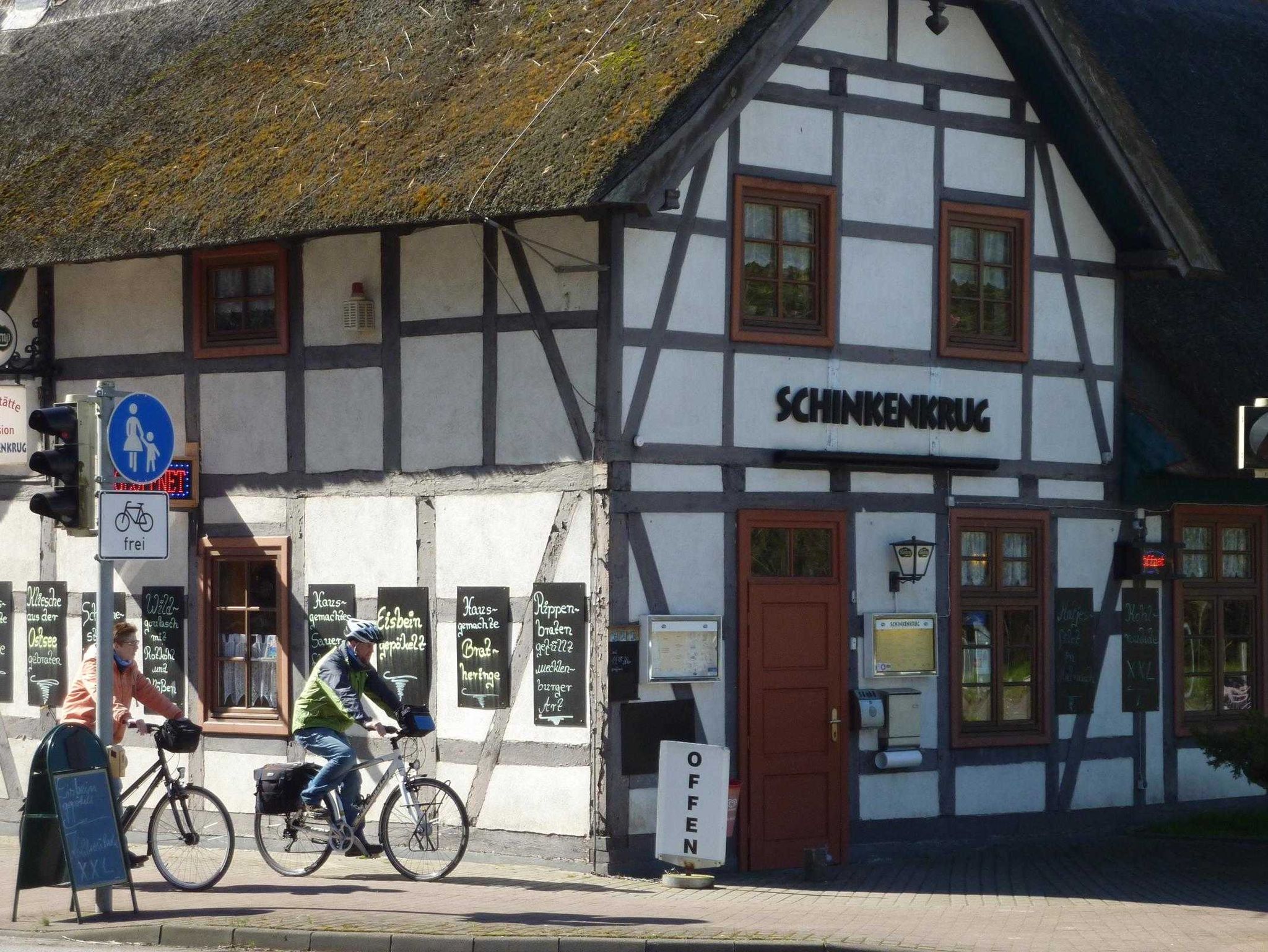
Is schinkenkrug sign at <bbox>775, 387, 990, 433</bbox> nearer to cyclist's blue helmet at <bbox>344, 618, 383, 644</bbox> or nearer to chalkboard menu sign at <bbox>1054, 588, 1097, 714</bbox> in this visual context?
chalkboard menu sign at <bbox>1054, 588, 1097, 714</bbox>

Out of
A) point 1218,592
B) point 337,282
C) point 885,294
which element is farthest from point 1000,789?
point 337,282

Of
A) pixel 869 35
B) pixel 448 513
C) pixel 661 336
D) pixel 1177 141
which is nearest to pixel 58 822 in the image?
pixel 448 513

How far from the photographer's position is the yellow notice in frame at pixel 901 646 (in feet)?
50.8

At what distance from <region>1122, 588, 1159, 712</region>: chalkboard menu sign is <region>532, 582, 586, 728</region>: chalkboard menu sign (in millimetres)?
5497

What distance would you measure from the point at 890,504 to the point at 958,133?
294 cm

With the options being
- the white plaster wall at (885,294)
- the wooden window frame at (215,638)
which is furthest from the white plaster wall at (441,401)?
the white plaster wall at (885,294)

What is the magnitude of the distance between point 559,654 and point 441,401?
2058 millimetres

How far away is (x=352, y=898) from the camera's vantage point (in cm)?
1272

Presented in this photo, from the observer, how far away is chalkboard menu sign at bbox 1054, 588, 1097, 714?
16859mm

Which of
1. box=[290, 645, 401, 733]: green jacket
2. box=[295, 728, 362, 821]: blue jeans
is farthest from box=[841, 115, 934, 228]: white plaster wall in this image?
box=[295, 728, 362, 821]: blue jeans

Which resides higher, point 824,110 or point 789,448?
point 824,110

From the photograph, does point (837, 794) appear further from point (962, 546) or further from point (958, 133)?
point (958, 133)

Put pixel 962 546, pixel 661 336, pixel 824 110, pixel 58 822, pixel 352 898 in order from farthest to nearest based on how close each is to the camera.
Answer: pixel 962 546 < pixel 824 110 < pixel 661 336 < pixel 352 898 < pixel 58 822

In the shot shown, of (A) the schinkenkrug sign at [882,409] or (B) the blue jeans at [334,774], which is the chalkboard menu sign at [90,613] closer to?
(B) the blue jeans at [334,774]
